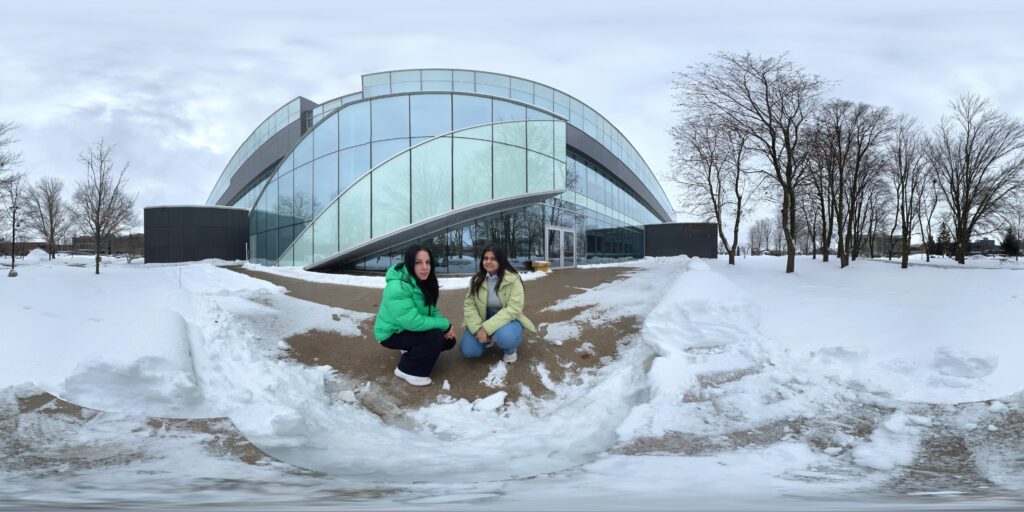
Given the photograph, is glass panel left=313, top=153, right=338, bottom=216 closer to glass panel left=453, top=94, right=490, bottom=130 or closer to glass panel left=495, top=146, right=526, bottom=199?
glass panel left=453, top=94, right=490, bottom=130

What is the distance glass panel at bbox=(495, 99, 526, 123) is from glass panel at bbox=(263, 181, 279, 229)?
483 inches

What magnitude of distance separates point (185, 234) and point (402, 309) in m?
27.9

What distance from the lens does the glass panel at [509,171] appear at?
18484 millimetres

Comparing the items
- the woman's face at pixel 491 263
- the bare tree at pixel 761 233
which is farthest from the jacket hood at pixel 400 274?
the bare tree at pixel 761 233

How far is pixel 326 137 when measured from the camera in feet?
68.7

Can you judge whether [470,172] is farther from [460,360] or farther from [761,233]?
[761,233]

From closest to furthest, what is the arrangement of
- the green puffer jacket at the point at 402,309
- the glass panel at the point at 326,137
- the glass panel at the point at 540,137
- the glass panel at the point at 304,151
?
1. the green puffer jacket at the point at 402,309
2. the glass panel at the point at 540,137
3. the glass panel at the point at 326,137
4. the glass panel at the point at 304,151

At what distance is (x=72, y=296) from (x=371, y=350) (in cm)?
514

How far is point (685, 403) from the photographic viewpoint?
15.1 ft

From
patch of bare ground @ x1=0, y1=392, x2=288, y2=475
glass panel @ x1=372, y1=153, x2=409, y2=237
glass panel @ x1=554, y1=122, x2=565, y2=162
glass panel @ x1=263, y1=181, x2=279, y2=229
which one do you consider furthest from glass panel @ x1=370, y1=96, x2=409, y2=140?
patch of bare ground @ x1=0, y1=392, x2=288, y2=475

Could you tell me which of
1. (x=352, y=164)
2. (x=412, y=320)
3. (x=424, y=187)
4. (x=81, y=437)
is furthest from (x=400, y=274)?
(x=352, y=164)

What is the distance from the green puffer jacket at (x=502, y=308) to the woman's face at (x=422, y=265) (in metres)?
0.67

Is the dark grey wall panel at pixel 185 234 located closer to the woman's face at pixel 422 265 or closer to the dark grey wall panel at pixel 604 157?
the dark grey wall panel at pixel 604 157

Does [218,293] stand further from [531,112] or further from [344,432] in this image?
[531,112]
